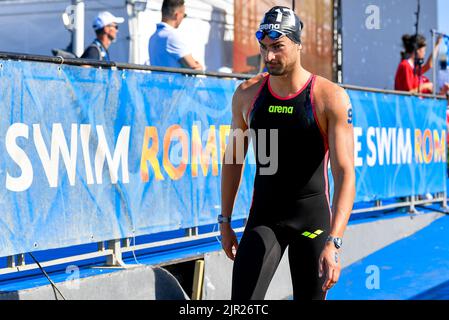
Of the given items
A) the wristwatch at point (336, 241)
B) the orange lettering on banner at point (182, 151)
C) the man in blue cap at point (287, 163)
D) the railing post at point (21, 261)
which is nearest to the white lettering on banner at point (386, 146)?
the orange lettering on banner at point (182, 151)

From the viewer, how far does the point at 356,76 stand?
16609mm

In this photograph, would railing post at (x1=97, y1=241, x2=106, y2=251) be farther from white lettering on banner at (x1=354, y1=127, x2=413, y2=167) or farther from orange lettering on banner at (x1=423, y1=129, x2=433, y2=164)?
orange lettering on banner at (x1=423, y1=129, x2=433, y2=164)

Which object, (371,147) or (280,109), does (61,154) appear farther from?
(371,147)

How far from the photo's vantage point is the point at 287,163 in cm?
530

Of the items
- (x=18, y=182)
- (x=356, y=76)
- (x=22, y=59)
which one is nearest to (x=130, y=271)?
(x=18, y=182)

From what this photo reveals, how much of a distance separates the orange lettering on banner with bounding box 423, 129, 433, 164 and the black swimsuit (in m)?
7.51

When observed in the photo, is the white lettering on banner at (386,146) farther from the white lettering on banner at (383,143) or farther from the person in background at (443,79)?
the person in background at (443,79)

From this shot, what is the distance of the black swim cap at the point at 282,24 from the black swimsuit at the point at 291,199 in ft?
1.10

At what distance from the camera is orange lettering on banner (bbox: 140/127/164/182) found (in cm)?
745

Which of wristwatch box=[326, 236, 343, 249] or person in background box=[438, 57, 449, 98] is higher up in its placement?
person in background box=[438, 57, 449, 98]

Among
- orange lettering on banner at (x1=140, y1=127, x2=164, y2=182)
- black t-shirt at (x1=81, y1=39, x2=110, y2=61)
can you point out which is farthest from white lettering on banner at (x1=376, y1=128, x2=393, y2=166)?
orange lettering on banner at (x1=140, y1=127, x2=164, y2=182)

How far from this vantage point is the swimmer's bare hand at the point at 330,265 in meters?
4.59
